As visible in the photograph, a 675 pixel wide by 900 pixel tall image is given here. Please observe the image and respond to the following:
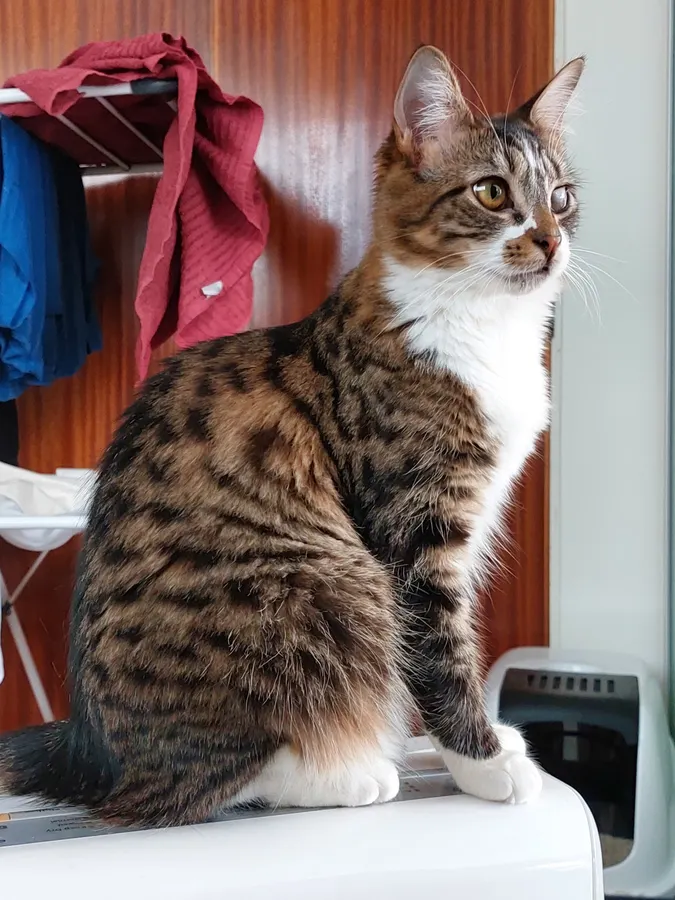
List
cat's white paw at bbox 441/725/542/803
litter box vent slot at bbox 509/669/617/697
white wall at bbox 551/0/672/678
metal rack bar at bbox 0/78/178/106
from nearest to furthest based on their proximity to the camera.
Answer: cat's white paw at bbox 441/725/542/803, metal rack bar at bbox 0/78/178/106, litter box vent slot at bbox 509/669/617/697, white wall at bbox 551/0/672/678

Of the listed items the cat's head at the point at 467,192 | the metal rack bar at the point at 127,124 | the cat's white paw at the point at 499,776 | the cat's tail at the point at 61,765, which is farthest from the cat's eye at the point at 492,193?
the metal rack bar at the point at 127,124

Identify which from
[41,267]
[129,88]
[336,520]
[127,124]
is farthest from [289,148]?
[336,520]

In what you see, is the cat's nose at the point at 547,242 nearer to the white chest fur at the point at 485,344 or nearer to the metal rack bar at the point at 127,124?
the white chest fur at the point at 485,344

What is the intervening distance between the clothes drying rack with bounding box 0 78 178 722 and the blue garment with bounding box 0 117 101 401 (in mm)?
51

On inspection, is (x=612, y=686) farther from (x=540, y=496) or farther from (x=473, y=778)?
(x=473, y=778)

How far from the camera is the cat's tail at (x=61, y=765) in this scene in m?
0.81

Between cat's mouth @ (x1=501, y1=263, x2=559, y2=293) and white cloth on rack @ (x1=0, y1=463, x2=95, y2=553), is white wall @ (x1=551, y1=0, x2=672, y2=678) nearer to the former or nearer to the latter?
cat's mouth @ (x1=501, y1=263, x2=559, y2=293)

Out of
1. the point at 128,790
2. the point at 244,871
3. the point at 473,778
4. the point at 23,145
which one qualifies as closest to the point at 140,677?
the point at 128,790

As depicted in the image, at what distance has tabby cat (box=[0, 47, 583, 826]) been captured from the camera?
2.56 ft

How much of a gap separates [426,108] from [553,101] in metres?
0.23

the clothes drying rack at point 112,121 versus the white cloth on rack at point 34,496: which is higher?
the clothes drying rack at point 112,121

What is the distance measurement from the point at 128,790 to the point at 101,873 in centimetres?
14

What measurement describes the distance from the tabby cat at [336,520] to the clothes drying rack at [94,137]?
20.2 inches

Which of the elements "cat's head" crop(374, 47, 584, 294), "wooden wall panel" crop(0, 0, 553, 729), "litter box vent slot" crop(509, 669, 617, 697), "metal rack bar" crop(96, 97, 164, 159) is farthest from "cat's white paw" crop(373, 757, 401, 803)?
"metal rack bar" crop(96, 97, 164, 159)
